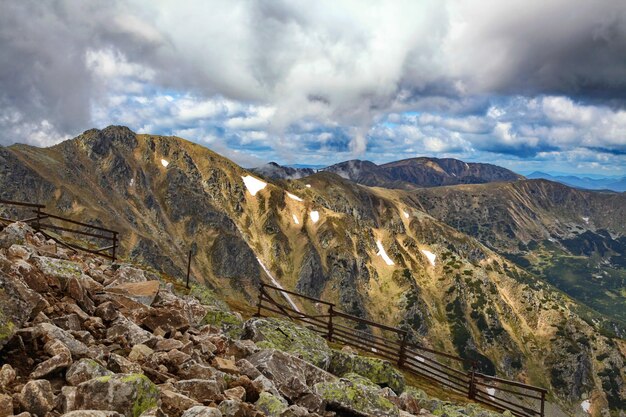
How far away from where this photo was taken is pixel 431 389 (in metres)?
25.6

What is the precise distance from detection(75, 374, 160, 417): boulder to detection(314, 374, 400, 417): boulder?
5131 mm

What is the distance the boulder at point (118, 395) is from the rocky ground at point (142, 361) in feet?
0.06

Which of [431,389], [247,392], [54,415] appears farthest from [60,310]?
[431,389]

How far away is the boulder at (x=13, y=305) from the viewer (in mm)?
9089

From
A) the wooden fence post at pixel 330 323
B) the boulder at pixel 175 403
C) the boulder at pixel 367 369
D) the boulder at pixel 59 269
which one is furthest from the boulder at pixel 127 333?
the wooden fence post at pixel 330 323

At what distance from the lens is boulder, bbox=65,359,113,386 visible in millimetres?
8633

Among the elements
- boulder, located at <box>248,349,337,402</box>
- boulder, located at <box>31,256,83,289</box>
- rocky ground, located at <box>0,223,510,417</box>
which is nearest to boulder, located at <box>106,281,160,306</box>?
rocky ground, located at <box>0,223,510,417</box>

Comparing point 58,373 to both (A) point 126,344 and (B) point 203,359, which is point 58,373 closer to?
(A) point 126,344

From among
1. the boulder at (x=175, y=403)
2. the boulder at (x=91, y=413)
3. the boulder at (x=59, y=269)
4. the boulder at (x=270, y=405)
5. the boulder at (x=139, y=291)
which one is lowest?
the boulder at (x=270, y=405)

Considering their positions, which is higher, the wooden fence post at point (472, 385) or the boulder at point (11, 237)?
the boulder at point (11, 237)

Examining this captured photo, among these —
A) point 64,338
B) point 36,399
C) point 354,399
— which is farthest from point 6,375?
point 354,399

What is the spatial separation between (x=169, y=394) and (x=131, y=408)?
31.1 inches

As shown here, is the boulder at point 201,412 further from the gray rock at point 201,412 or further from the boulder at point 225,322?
the boulder at point 225,322

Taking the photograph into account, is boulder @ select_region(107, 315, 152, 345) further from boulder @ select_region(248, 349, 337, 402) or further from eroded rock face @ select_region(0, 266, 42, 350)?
boulder @ select_region(248, 349, 337, 402)
